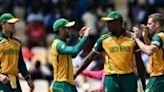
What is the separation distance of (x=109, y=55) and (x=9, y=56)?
1808mm

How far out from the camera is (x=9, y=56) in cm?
1842

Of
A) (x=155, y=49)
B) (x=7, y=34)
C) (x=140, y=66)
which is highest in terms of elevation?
(x=7, y=34)

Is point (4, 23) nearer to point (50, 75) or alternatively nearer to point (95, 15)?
point (50, 75)

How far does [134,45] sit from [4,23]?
7.86ft

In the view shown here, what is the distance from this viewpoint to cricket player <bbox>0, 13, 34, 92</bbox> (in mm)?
18391

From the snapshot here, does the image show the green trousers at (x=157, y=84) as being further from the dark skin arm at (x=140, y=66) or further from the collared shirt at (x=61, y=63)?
the collared shirt at (x=61, y=63)

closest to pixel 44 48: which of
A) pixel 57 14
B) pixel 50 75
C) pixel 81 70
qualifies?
pixel 57 14

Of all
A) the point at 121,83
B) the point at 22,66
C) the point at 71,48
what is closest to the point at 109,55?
the point at 121,83

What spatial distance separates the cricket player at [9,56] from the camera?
1839 centimetres

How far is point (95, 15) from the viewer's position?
96.6ft

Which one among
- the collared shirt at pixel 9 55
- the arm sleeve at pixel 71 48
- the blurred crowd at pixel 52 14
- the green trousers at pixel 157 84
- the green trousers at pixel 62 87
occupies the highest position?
the arm sleeve at pixel 71 48

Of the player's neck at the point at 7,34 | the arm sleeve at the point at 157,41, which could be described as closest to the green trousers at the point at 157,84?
the arm sleeve at the point at 157,41

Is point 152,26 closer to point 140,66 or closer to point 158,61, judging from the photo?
point 158,61

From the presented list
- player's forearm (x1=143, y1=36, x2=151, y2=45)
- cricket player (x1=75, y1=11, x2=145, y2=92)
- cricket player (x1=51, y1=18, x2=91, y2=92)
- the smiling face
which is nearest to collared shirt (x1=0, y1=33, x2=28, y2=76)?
cricket player (x1=51, y1=18, x2=91, y2=92)
